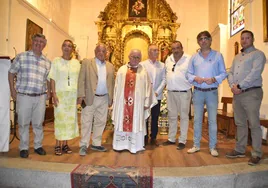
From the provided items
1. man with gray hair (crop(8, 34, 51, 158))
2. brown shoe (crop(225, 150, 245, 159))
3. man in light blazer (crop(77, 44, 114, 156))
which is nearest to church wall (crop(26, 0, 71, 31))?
man with gray hair (crop(8, 34, 51, 158))

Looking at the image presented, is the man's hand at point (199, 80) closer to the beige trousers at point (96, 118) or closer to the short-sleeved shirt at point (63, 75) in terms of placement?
the beige trousers at point (96, 118)

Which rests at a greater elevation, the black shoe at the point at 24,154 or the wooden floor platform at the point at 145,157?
the black shoe at the point at 24,154

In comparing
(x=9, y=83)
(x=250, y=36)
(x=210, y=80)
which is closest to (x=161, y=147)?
(x=210, y=80)

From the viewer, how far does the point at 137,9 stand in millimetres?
11070

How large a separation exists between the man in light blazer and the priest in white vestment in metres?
0.16

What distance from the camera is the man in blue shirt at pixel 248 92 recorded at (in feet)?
9.92

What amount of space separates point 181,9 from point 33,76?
9.52 meters

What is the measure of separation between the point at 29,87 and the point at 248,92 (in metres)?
2.82

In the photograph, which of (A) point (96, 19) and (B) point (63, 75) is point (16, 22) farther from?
(A) point (96, 19)

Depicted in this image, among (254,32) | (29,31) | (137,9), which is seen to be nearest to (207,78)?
(254,32)

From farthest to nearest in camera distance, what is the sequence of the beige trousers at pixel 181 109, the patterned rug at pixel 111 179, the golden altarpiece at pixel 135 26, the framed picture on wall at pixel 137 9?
the framed picture on wall at pixel 137 9 < the golden altarpiece at pixel 135 26 < the beige trousers at pixel 181 109 < the patterned rug at pixel 111 179

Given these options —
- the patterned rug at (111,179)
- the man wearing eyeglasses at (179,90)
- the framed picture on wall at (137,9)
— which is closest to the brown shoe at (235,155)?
the man wearing eyeglasses at (179,90)

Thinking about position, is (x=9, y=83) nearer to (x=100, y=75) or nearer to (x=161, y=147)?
(x=100, y=75)

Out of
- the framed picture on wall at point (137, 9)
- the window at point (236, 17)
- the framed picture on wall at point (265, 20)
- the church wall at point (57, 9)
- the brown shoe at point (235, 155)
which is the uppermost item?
the framed picture on wall at point (137, 9)
